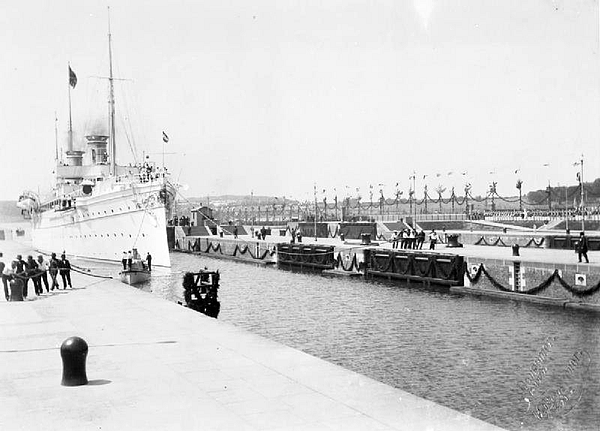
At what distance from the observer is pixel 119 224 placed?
4494 cm

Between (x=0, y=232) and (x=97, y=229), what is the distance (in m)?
66.2

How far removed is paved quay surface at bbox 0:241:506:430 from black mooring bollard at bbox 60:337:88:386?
6.2 inches

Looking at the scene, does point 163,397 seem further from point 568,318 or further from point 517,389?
point 568,318

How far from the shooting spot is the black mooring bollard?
1021 cm

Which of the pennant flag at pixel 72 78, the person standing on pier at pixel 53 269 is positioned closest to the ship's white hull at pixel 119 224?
the pennant flag at pixel 72 78

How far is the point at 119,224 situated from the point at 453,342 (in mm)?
30467

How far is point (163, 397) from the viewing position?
9492mm

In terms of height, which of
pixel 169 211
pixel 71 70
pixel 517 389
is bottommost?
pixel 517 389

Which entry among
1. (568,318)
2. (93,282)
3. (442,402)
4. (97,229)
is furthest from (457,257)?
(97,229)

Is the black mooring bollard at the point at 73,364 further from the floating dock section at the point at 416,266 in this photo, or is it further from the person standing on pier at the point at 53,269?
the floating dock section at the point at 416,266

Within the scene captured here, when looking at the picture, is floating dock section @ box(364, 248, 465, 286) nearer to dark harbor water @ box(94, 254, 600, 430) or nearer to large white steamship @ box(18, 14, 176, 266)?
dark harbor water @ box(94, 254, 600, 430)

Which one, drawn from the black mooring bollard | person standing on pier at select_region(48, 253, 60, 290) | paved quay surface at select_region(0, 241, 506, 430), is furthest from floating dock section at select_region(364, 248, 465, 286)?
the black mooring bollard
